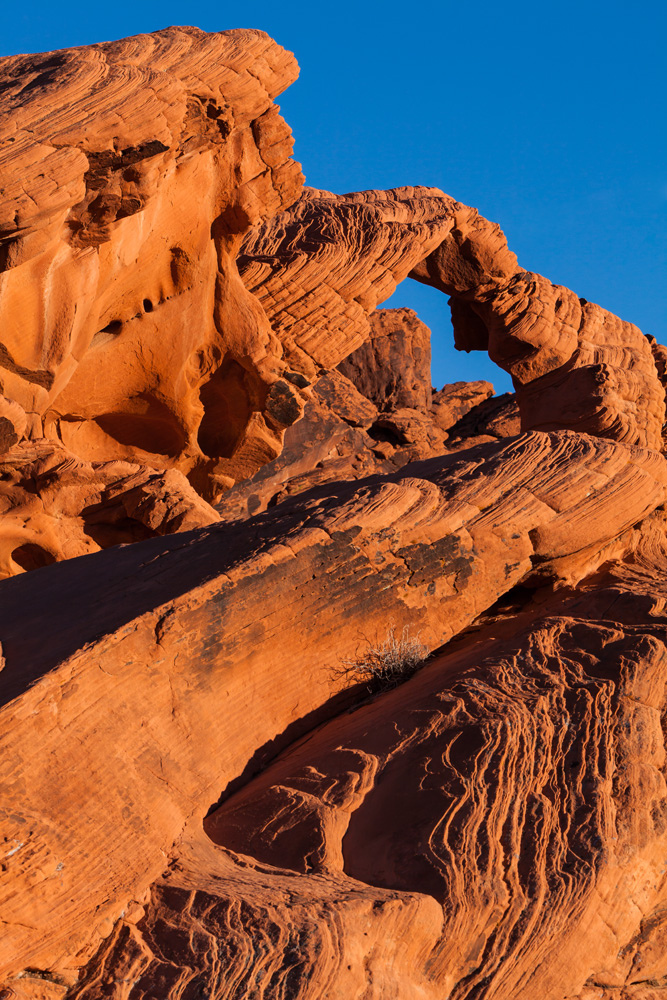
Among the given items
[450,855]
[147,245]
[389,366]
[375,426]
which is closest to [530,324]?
[375,426]

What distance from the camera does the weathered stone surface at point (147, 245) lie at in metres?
7.02

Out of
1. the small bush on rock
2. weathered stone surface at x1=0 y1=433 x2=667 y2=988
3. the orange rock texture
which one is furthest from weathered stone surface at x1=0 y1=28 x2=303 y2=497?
the small bush on rock

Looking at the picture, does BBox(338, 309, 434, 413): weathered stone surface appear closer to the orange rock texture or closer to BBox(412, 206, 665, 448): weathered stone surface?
BBox(412, 206, 665, 448): weathered stone surface

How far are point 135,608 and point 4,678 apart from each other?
2.81 feet

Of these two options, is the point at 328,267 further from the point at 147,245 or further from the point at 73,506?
the point at 73,506

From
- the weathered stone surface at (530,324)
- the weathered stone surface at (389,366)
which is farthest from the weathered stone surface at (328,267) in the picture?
the weathered stone surface at (389,366)

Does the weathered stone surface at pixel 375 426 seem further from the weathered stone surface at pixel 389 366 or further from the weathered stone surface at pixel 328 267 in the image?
the weathered stone surface at pixel 328 267

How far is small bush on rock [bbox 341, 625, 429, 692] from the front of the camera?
20.1 ft

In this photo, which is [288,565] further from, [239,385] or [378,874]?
[239,385]

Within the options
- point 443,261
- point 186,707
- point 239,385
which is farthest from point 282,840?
point 443,261

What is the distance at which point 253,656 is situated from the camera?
5699 mm

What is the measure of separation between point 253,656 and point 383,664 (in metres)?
0.95

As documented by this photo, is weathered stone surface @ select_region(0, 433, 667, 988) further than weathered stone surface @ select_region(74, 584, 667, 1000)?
Yes

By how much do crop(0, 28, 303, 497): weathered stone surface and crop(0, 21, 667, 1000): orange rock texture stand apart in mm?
34
